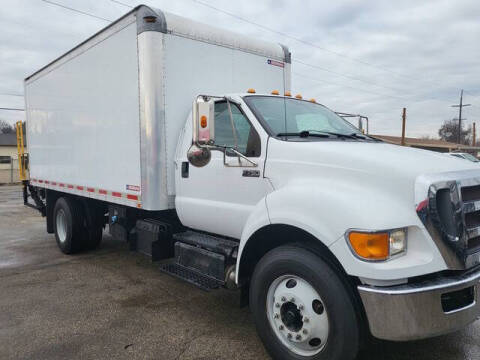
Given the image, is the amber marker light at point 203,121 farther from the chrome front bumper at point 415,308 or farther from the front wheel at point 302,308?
the chrome front bumper at point 415,308

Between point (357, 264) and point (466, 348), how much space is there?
180 centimetres

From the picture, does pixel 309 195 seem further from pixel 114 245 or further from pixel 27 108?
pixel 27 108

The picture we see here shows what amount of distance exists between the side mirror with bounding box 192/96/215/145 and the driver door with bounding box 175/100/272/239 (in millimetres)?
331

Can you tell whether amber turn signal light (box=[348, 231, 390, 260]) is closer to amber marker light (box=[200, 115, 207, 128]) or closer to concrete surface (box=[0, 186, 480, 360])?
concrete surface (box=[0, 186, 480, 360])

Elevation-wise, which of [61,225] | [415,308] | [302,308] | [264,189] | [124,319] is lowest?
[124,319]

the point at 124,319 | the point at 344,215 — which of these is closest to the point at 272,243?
the point at 344,215

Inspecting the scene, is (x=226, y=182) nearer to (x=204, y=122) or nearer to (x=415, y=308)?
(x=204, y=122)

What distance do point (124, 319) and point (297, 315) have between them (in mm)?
2114

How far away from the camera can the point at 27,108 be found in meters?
8.23

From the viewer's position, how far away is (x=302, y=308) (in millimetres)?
2990

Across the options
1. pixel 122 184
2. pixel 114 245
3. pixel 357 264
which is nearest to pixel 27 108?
pixel 114 245

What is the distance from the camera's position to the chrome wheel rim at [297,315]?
2.91 meters

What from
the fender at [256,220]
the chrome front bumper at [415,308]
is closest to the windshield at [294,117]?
the fender at [256,220]

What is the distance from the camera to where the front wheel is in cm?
272
